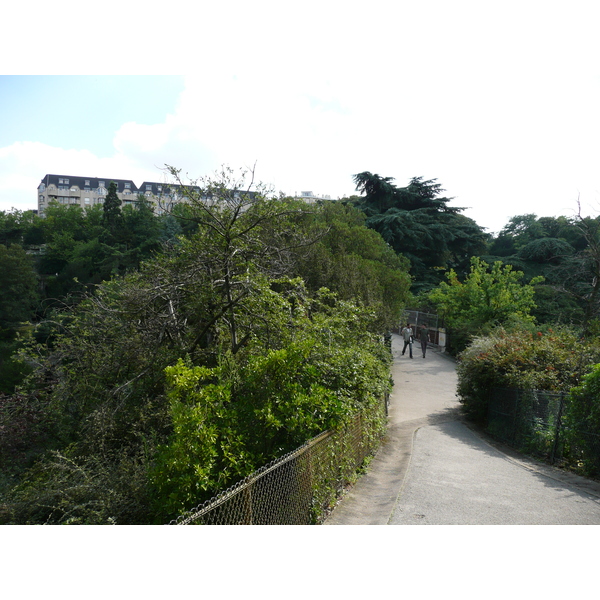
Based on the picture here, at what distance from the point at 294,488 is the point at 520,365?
28.8 feet

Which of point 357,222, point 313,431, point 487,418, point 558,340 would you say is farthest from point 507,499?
point 357,222

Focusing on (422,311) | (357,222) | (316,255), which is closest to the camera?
(316,255)

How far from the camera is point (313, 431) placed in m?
5.71

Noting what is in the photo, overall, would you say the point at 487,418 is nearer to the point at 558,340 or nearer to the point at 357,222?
the point at 558,340

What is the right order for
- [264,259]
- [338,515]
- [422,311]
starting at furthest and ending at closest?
[422,311] < [264,259] < [338,515]

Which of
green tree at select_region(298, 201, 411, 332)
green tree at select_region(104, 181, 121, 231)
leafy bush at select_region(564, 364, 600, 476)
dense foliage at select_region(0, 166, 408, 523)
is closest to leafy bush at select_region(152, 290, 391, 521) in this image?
dense foliage at select_region(0, 166, 408, 523)

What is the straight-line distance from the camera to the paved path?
5387mm

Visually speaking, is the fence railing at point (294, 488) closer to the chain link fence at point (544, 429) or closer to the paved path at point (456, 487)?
the paved path at point (456, 487)

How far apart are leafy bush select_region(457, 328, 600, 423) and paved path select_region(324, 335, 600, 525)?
49.6 inches

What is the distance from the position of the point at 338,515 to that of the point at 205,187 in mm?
6657

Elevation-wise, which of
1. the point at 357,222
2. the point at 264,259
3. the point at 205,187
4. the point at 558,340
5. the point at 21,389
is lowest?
the point at 21,389

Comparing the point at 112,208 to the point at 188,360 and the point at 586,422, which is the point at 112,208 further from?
the point at 586,422

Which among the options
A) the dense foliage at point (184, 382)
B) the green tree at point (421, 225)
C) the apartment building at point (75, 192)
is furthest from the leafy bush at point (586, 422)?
the green tree at point (421, 225)

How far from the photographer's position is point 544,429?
9.35m
